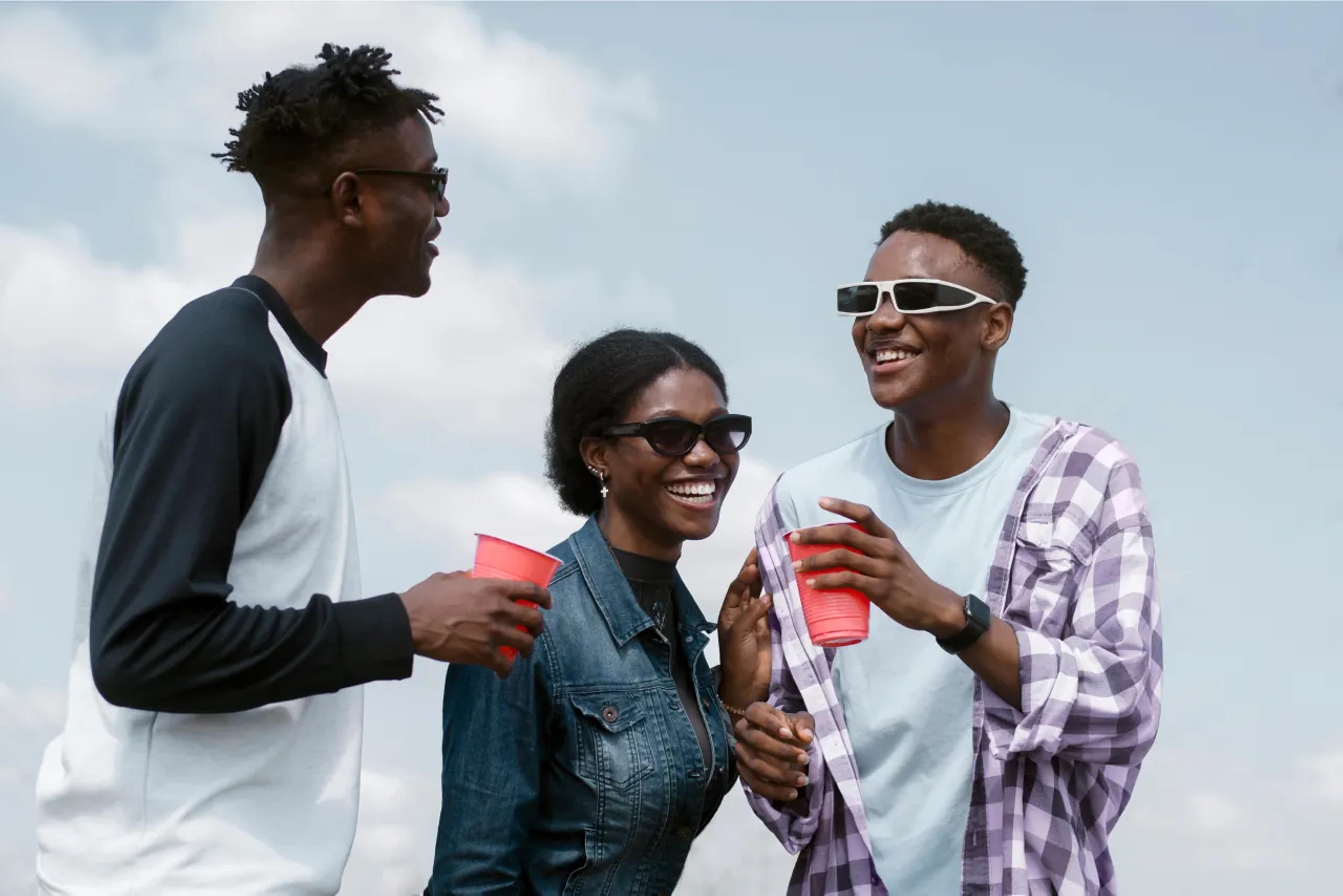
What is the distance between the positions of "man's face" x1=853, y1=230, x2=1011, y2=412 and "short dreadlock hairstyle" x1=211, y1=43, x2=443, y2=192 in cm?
195

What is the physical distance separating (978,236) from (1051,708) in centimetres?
190

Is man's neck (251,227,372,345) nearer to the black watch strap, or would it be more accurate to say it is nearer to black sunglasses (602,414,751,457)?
black sunglasses (602,414,751,457)

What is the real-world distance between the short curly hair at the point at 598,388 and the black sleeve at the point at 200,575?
183cm

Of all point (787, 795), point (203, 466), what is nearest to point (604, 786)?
point (787, 795)

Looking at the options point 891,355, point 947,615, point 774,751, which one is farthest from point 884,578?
point 891,355

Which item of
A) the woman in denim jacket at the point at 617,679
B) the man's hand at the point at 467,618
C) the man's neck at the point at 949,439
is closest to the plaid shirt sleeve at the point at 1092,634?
the man's neck at the point at 949,439

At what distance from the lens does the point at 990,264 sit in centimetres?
541

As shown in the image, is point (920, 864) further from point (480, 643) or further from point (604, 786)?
point (480, 643)

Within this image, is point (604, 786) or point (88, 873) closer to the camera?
point (88, 873)

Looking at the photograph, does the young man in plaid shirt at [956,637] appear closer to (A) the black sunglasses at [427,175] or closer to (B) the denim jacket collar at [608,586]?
(B) the denim jacket collar at [608,586]

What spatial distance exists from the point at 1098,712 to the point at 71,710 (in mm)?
2954

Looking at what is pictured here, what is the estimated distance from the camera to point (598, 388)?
511 centimetres

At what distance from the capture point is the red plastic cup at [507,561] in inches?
154

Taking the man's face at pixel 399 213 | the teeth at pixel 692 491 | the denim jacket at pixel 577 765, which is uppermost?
the man's face at pixel 399 213
